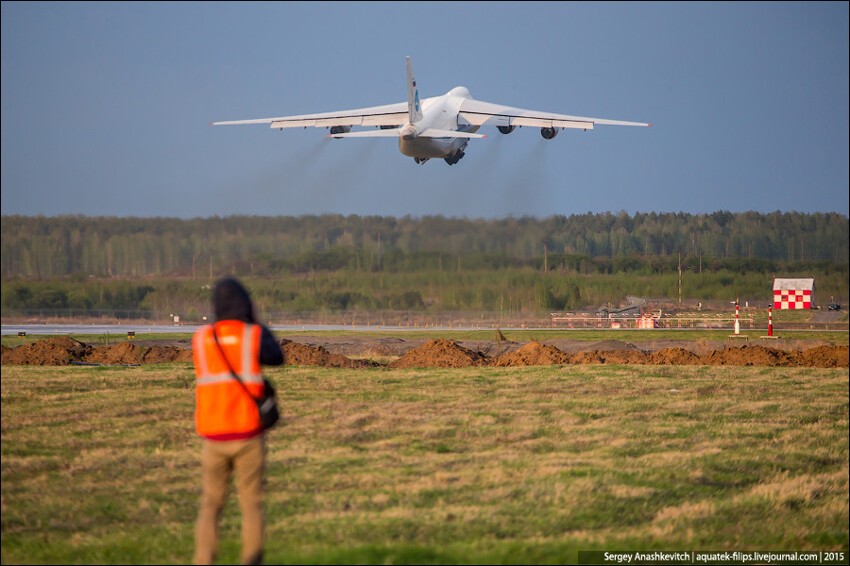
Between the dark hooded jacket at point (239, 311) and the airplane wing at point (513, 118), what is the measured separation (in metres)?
41.3

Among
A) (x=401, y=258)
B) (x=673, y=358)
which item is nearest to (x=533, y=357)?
(x=673, y=358)

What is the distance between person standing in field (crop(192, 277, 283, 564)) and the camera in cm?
784

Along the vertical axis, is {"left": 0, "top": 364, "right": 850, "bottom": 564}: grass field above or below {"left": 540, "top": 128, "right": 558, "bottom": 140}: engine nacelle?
below

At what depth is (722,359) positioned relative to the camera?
29.9 meters

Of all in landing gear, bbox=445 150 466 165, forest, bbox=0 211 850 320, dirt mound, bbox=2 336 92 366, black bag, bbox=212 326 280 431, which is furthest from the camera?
landing gear, bbox=445 150 466 165

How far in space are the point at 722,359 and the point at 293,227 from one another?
1381 centimetres

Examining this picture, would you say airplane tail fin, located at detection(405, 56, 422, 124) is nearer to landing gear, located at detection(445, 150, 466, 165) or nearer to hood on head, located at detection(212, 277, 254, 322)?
landing gear, located at detection(445, 150, 466, 165)

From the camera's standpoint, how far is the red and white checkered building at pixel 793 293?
40875 millimetres

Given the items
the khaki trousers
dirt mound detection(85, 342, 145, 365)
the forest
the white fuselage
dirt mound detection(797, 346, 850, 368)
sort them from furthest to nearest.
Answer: the white fuselage
dirt mound detection(85, 342, 145, 365)
the forest
dirt mound detection(797, 346, 850, 368)
the khaki trousers

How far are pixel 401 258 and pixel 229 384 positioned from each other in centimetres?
2363

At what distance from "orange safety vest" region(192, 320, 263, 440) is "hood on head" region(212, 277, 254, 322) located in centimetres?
8

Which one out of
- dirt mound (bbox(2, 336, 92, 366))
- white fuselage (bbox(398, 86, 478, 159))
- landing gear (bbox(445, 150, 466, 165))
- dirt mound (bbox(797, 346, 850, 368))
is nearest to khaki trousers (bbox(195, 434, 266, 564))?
dirt mound (bbox(797, 346, 850, 368))

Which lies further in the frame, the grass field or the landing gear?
the landing gear

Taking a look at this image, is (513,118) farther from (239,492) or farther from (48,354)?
(239,492)
